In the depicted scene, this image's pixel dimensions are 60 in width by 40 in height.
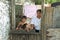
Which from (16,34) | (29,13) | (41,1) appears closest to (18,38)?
(16,34)

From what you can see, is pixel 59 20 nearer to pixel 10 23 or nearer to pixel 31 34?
pixel 31 34

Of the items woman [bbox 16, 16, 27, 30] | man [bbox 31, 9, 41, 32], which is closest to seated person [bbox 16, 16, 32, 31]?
woman [bbox 16, 16, 27, 30]

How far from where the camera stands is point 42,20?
7133mm

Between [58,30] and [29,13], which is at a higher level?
[29,13]

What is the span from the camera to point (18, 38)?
7.14 m

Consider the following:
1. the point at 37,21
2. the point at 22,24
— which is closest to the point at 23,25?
the point at 22,24

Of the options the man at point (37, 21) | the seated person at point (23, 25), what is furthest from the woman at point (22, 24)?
the man at point (37, 21)

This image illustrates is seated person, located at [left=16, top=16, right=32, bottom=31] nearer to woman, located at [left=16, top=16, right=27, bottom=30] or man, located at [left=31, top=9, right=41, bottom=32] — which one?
woman, located at [left=16, top=16, right=27, bottom=30]

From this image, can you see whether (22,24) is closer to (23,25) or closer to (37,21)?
(23,25)

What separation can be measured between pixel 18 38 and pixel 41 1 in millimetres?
1207

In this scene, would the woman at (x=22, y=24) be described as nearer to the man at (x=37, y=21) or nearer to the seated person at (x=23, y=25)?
the seated person at (x=23, y=25)

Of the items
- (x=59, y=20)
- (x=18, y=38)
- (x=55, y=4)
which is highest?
(x=55, y=4)

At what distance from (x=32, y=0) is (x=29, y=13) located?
373mm

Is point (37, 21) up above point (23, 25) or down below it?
above
